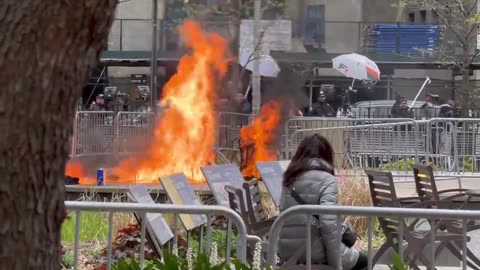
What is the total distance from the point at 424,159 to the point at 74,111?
1338cm

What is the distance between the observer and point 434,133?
632 inches

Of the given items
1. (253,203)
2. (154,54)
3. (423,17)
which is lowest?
(253,203)

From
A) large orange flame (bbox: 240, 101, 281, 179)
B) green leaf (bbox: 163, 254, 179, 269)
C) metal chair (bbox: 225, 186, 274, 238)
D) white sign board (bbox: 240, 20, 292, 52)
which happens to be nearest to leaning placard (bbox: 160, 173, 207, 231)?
metal chair (bbox: 225, 186, 274, 238)

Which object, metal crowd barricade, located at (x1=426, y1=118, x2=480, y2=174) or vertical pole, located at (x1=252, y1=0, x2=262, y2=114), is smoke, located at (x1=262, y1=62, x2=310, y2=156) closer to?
vertical pole, located at (x1=252, y1=0, x2=262, y2=114)

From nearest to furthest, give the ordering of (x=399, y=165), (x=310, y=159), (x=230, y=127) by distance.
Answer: (x=310, y=159), (x=399, y=165), (x=230, y=127)

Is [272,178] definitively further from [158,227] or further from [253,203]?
[158,227]

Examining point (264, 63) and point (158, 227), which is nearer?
point (158, 227)

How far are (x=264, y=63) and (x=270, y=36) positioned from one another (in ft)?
2.03

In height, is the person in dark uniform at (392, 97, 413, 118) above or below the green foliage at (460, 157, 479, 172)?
above

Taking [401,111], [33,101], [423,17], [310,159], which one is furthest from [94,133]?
[33,101]

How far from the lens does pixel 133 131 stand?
17.7 metres

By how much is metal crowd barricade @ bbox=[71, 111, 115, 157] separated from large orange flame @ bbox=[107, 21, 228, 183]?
104 centimetres

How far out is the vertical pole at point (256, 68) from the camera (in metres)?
19.5

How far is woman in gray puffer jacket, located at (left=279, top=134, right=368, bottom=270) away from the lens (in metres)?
6.79
